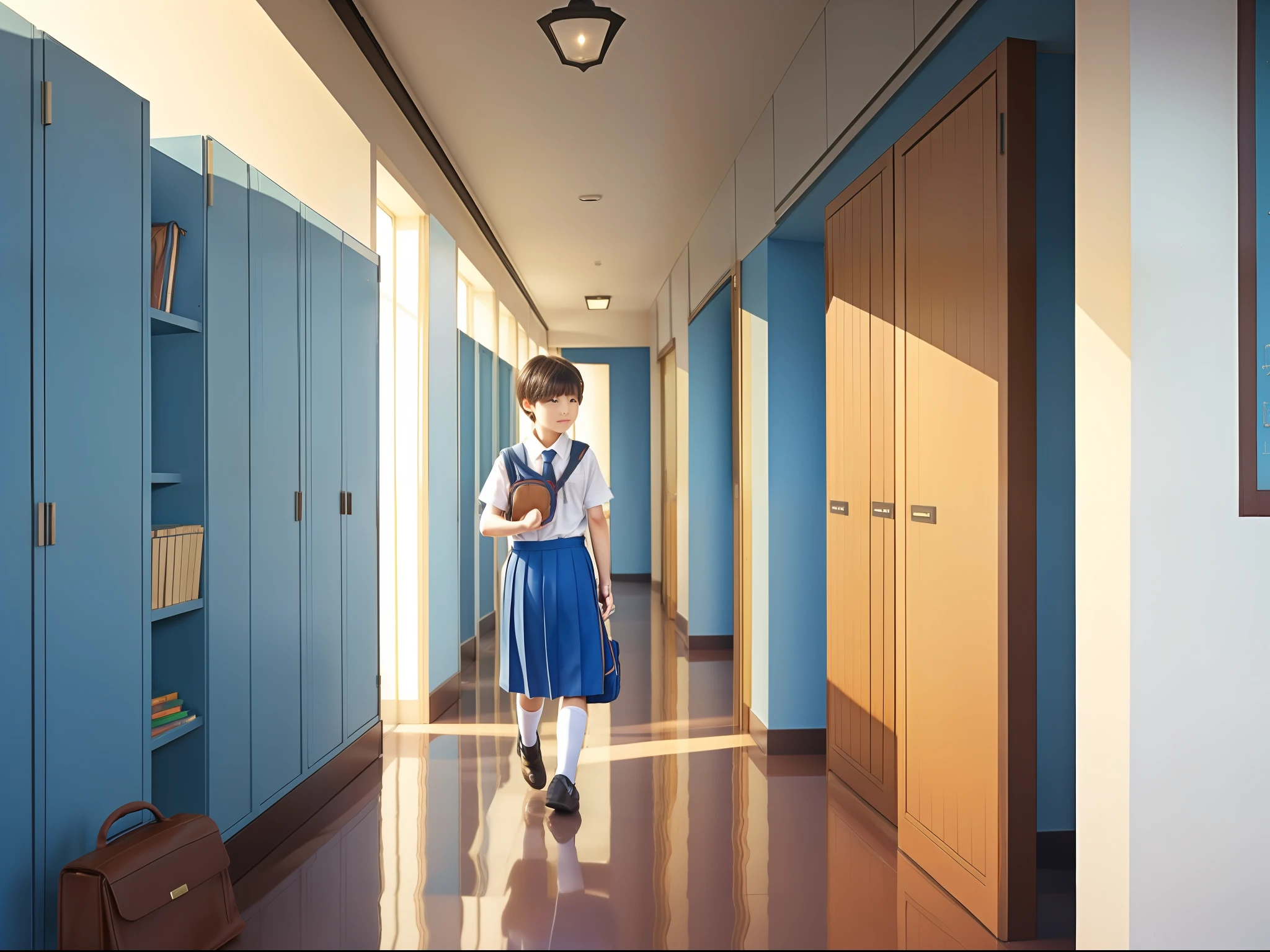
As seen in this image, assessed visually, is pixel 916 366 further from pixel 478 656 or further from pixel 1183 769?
pixel 478 656

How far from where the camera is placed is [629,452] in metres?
10.6

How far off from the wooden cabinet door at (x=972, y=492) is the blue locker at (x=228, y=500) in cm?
207

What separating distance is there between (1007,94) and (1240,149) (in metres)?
0.62

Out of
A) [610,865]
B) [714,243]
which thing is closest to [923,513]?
[610,865]

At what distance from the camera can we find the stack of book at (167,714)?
2244mm

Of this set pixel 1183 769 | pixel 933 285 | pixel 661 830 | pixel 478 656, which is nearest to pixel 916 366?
pixel 933 285

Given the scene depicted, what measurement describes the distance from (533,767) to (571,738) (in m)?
0.29

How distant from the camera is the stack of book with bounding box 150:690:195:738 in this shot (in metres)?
2.24

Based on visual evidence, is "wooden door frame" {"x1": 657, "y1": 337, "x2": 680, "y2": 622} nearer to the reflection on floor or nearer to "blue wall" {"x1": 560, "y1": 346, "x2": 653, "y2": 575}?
"blue wall" {"x1": 560, "y1": 346, "x2": 653, "y2": 575}

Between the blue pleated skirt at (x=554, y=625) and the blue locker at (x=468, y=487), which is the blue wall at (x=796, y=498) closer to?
the blue pleated skirt at (x=554, y=625)

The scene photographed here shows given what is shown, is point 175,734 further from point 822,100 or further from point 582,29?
point 822,100

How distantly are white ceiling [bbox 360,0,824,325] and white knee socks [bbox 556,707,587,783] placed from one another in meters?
2.71

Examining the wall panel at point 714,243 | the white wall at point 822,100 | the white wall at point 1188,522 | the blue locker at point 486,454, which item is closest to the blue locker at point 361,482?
the white wall at point 822,100

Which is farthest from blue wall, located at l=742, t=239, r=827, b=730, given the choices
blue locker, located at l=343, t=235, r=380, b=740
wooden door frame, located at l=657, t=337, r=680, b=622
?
wooden door frame, located at l=657, t=337, r=680, b=622
